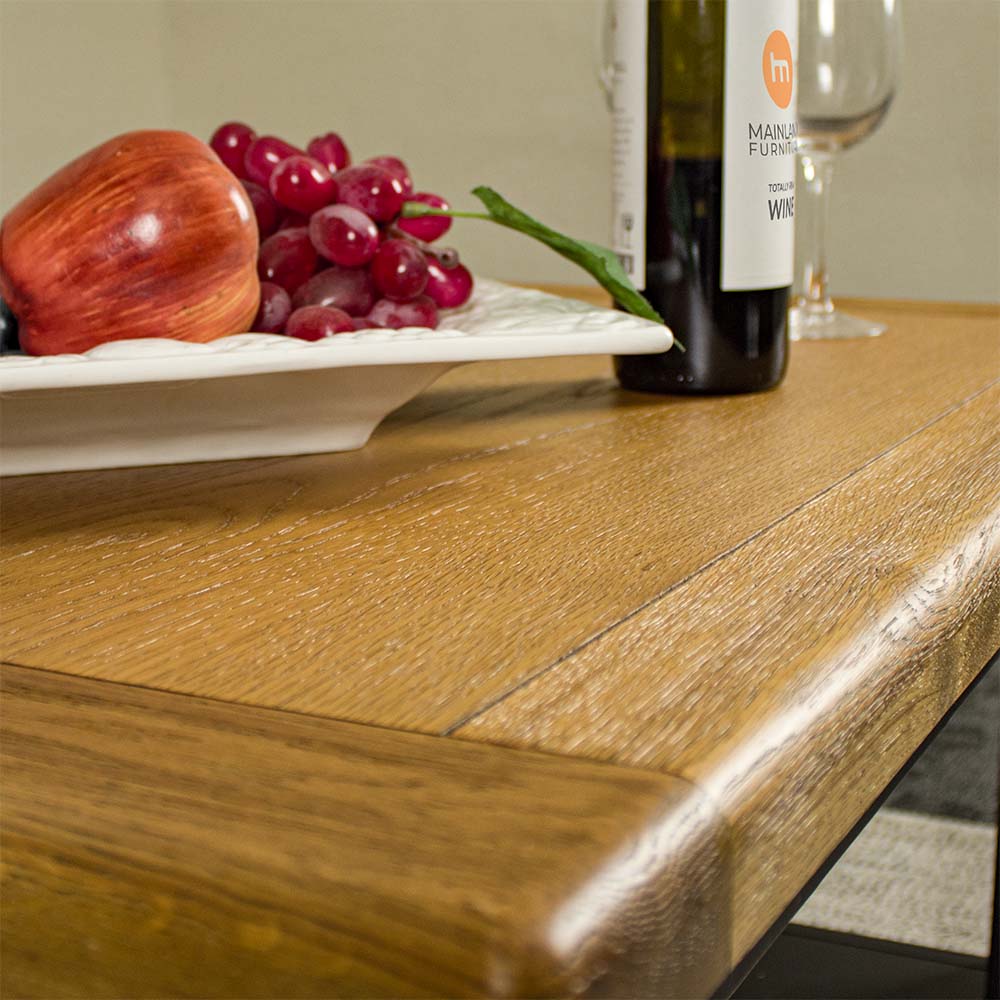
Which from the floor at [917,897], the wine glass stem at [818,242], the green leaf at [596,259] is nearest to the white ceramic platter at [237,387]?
the green leaf at [596,259]

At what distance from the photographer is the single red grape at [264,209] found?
22.7 inches

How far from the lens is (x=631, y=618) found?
0.89ft

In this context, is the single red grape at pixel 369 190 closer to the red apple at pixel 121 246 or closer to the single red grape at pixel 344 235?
the single red grape at pixel 344 235

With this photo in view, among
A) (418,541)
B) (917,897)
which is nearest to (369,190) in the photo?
(418,541)

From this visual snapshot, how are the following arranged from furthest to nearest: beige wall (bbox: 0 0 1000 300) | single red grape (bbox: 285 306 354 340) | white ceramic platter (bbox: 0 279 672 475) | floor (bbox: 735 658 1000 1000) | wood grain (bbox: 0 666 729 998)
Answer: beige wall (bbox: 0 0 1000 300)
floor (bbox: 735 658 1000 1000)
single red grape (bbox: 285 306 354 340)
white ceramic platter (bbox: 0 279 672 475)
wood grain (bbox: 0 666 729 998)

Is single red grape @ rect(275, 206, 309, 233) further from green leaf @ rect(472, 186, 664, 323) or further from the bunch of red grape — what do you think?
green leaf @ rect(472, 186, 664, 323)

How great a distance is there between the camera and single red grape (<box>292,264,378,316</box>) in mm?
544

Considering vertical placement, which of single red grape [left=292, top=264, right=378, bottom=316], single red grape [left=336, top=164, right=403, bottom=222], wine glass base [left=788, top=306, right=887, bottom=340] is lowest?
wine glass base [left=788, top=306, right=887, bottom=340]

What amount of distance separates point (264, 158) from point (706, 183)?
0.20 meters

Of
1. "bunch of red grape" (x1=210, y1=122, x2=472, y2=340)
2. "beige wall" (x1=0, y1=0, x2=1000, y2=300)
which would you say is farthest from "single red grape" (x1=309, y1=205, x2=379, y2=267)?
"beige wall" (x1=0, y1=0, x2=1000, y2=300)

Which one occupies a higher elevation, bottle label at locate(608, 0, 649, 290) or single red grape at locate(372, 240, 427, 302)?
bottle label at locate(608, 0, 649, 290)

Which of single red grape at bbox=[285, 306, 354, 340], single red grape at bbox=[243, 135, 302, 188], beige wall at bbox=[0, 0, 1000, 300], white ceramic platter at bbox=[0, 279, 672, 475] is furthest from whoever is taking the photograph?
beige wall at bbox=[0, 0, 1000, 300]

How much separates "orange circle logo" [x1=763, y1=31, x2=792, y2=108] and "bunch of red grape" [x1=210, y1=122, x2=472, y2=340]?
150 millimetres

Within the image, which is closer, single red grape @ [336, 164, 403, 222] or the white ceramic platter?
the white ceramic platter
